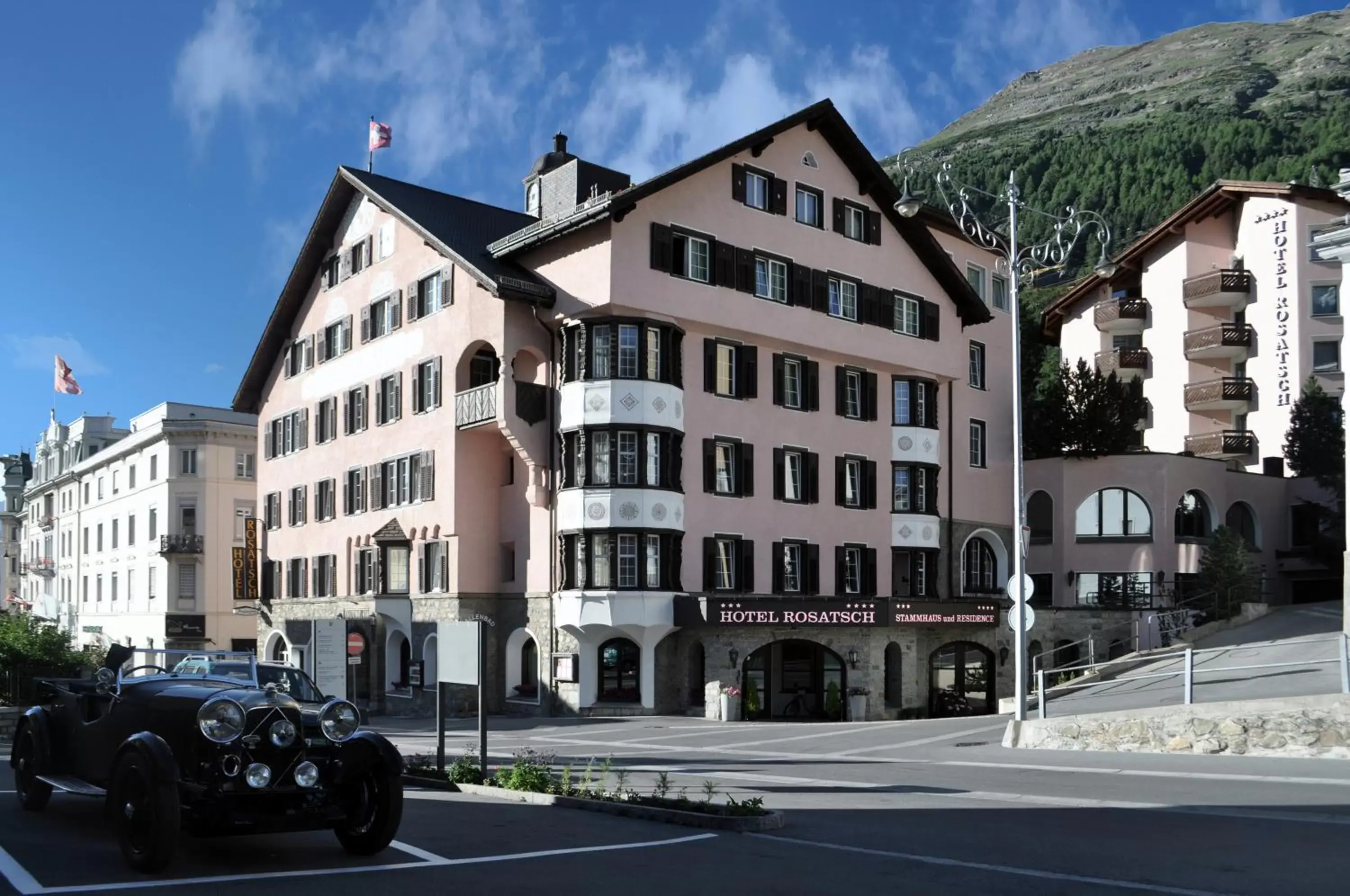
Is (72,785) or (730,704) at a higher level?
(72,785)

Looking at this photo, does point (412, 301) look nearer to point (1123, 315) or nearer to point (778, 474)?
point (778, 474)

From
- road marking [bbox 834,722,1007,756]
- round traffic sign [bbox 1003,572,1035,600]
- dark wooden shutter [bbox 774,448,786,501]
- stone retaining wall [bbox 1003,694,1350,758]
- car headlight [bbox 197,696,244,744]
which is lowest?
road marking [bbox 834,722,1007,756]

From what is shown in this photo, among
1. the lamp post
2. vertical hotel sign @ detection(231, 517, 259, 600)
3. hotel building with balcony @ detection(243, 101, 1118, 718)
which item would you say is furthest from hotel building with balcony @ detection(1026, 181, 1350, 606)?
vertical hotel sign @ detection(231, 517, 259, 600)

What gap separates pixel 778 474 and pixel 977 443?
10.9m

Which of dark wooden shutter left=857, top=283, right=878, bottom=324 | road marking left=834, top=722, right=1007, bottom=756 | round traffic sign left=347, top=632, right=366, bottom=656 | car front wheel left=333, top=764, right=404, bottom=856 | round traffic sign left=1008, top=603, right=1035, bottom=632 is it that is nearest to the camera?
car front wheel left=333, top=764, right=404, bottom=856

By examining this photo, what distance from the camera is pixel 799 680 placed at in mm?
43812

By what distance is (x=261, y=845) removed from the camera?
12.3 m

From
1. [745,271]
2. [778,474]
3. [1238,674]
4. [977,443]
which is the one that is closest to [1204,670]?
[1238,674]

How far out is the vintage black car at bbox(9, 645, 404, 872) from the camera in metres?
10.8

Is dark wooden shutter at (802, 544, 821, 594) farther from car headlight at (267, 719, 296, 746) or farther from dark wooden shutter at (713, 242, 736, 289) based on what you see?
car headlight at (267, 719, 296, 746)

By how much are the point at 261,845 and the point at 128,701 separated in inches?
68.3

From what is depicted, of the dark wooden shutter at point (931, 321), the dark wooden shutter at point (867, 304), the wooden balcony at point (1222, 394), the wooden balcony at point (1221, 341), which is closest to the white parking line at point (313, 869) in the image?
the dark wooden shutter at point (867, 304)

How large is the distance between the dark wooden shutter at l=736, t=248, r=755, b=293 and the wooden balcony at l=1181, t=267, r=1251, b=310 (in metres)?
31.9

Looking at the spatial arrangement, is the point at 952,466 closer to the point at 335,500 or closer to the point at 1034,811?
the point at 335,500
